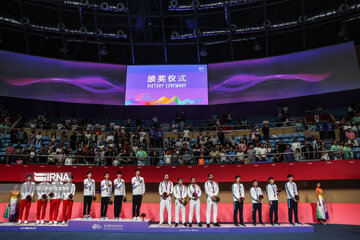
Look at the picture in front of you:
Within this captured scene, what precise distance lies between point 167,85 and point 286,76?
907cm

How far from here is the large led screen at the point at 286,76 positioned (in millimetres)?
20031

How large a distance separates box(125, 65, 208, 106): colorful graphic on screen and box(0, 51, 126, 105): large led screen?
3.85ft

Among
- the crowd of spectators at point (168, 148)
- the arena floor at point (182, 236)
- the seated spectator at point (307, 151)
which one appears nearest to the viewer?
the arena floor at point (182, 236)

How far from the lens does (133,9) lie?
888 inches

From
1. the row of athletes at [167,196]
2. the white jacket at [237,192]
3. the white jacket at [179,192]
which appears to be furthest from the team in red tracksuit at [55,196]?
the white jacket at [237,192]

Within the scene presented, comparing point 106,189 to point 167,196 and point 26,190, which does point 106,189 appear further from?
point 26,190

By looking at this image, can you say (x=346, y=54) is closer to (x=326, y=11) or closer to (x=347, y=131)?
(x=326, y=11)

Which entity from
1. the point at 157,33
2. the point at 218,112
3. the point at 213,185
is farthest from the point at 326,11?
the point at 213,185

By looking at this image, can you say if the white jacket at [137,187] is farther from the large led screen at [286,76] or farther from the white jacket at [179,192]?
the large led screen at [286,76]

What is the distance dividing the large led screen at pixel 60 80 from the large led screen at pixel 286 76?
793 centimetres

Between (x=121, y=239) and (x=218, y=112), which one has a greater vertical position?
(x=218, y=112)

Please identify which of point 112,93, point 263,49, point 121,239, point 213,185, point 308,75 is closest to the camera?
point 121,239

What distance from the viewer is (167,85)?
22016 mm

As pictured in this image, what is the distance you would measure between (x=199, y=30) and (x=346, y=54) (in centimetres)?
1065
